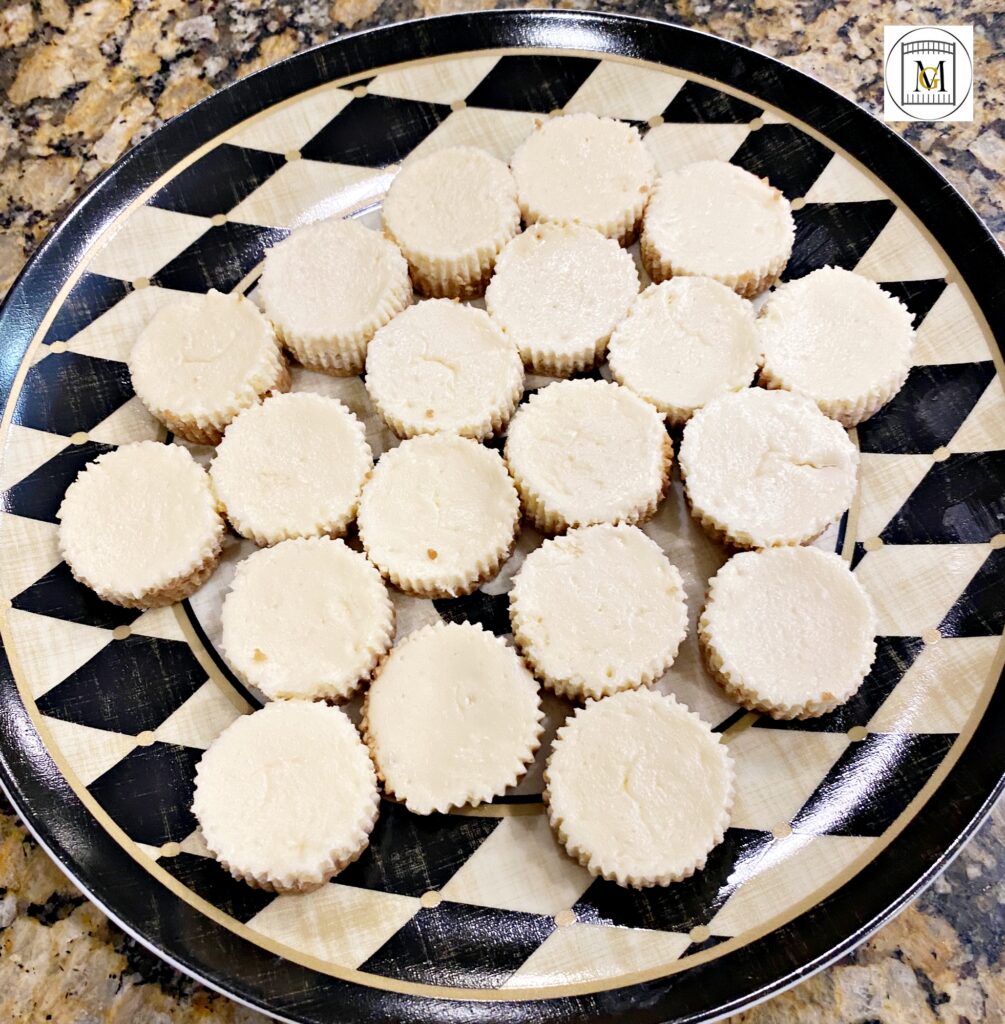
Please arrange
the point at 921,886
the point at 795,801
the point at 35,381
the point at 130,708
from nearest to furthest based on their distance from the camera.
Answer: the point at 921,886 < the point at 795,801 < the point at 130,708 < the point at 35,381

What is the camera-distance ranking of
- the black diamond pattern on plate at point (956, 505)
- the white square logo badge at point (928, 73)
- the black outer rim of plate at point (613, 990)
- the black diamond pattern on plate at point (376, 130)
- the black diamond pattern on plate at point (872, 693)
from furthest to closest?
1. the white square logo badge at point (928, 73)
2. the black diamond pattern on plate at point (376, 130)
3. the black diamond pattern on plate at point (956, 505)
4. the black diamond pattern on plate at point (872, 693)
5. the black outer rim of plate at point (613, 990)

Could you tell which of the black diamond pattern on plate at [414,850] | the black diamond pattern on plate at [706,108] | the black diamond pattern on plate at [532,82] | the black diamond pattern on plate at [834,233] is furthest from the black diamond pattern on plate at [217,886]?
the black diamond pattern on plate at [706,108]

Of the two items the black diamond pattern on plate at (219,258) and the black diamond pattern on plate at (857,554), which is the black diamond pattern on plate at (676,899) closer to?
the black diamond pattern on plate at (857,554)

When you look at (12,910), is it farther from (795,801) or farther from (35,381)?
(795,801)

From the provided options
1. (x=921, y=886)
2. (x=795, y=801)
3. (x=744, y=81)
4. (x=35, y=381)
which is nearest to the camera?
(x=921, y=886)

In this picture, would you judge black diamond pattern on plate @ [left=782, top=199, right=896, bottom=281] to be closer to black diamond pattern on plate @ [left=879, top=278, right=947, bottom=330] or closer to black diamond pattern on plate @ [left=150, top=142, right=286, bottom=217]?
black diamond pattern on plate @ [left=879, top=278, right=947, bottom=330]

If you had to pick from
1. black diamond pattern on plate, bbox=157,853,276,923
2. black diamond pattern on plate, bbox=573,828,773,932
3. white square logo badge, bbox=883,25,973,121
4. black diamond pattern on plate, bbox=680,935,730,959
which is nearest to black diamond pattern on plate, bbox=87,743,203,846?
black diamond pattern on plate, bbox=157,853,276,923

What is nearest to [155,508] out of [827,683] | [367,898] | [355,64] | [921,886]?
[367,898]
